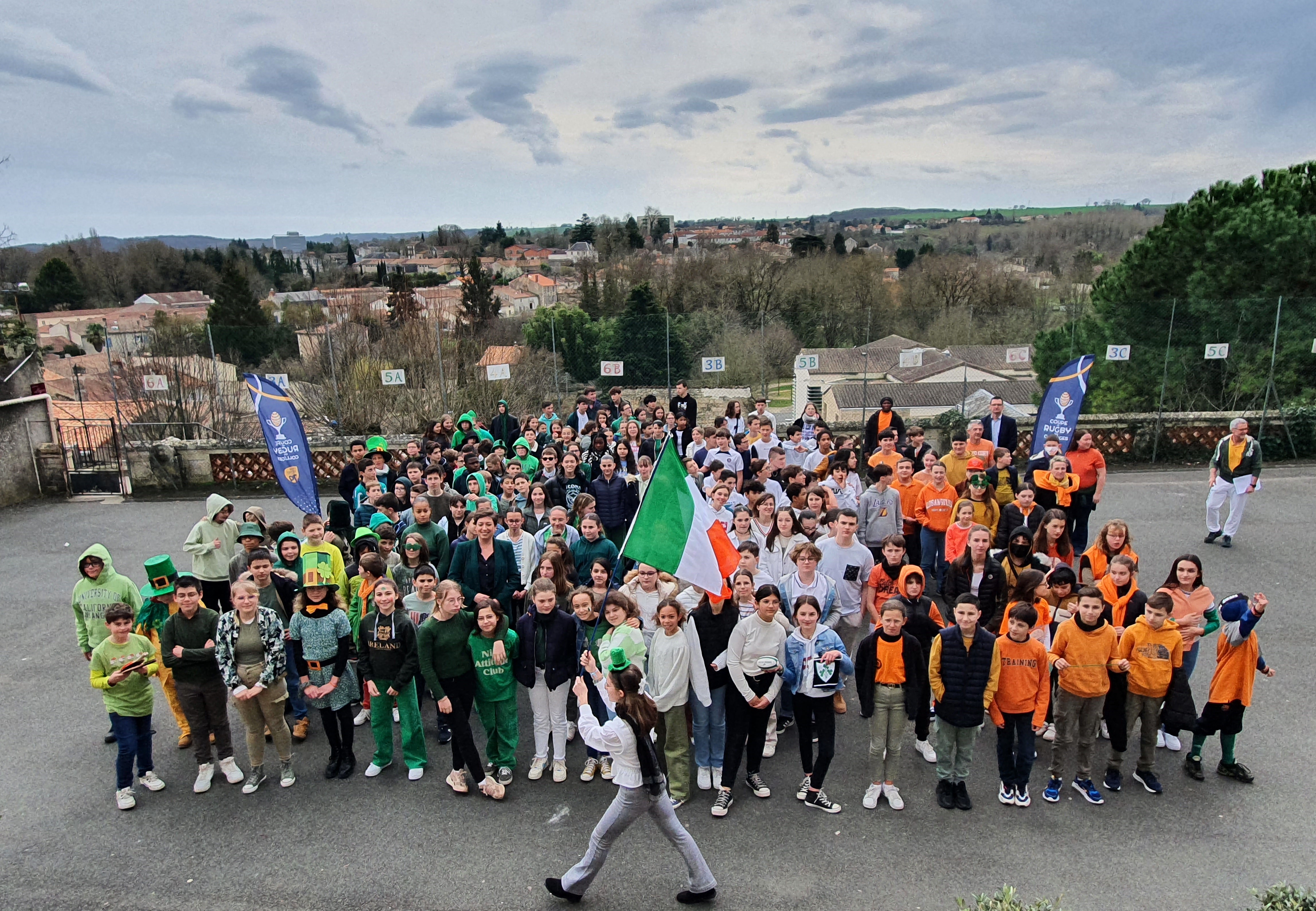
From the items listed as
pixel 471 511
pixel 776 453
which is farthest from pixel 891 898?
pixel 776 453

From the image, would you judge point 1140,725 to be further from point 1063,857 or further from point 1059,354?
point 1059,354

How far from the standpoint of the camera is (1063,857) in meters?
4.99

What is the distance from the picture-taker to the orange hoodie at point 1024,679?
536 cm

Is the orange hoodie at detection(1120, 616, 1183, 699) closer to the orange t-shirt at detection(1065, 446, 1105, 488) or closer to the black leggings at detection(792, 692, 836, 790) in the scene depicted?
the black leggings at detection(792, 692, 836, 790)

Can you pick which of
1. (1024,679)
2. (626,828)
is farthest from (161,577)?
(1024,679)

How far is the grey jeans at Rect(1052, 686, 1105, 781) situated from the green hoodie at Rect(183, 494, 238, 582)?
705cm

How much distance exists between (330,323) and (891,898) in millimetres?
22407

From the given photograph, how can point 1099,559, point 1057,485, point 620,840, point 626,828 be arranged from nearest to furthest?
1. point 626,828
2. point 620,840
3. point 1099,559
4. point 1057,485

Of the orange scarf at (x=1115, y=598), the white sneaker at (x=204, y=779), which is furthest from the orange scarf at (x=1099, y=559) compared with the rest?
the white sneaker at (x=204, y=779)

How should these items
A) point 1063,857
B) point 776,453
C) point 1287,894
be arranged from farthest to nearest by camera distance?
point 776,453, point 1063,857, point 1287,894

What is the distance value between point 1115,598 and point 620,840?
13.6 ft

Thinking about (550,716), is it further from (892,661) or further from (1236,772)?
(1236,772)

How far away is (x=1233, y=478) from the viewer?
412 inches

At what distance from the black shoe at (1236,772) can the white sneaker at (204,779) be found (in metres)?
7.43
